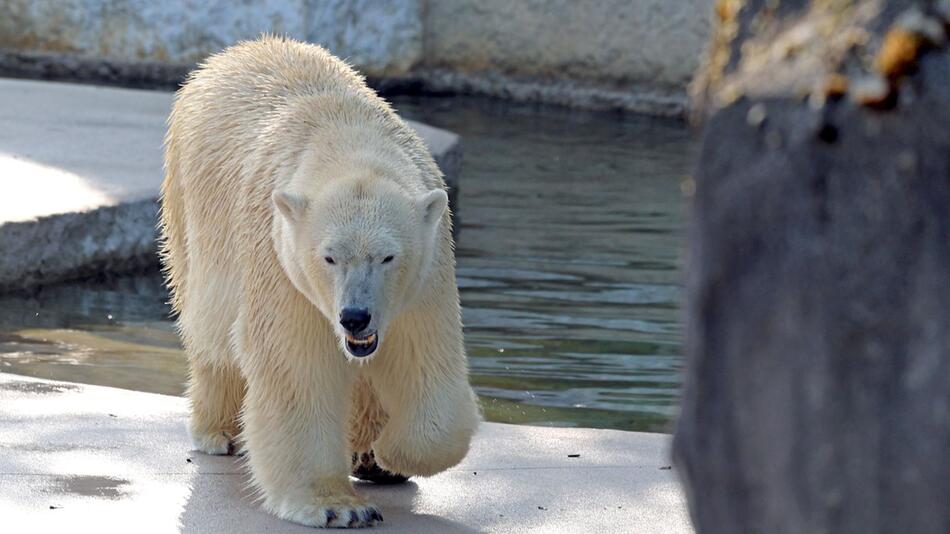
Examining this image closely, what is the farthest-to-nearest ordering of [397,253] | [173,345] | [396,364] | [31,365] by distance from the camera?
[173,345]
[31,365]
[396,364]
[397,253]

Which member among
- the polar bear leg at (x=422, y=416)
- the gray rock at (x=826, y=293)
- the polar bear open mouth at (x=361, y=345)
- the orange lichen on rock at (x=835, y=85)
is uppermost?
the orange lichen on rock at (x=835, y=85)

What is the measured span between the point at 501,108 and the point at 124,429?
32.3 ft

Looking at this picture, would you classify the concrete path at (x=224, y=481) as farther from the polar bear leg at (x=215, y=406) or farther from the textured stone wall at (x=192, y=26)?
the textured stone wall at (x=192, y=26)

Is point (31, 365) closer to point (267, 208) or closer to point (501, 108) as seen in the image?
point (267, 208)

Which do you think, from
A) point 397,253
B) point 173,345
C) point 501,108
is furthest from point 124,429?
point 501,108

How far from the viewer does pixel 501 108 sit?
46.0ft

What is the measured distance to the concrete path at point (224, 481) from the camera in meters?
3.72

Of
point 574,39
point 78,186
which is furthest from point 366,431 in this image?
point 574,39

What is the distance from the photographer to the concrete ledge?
272 inches

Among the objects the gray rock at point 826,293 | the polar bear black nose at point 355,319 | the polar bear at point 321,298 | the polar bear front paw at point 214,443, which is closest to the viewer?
the gray rock at point 826,293

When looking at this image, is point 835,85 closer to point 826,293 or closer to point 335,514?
point 826,293

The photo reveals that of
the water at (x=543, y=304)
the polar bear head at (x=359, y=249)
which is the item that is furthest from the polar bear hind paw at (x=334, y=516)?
the water at (x=543, y=304)

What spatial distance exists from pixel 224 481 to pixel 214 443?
1.05ft

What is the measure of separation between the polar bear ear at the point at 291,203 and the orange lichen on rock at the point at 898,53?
2411mm
